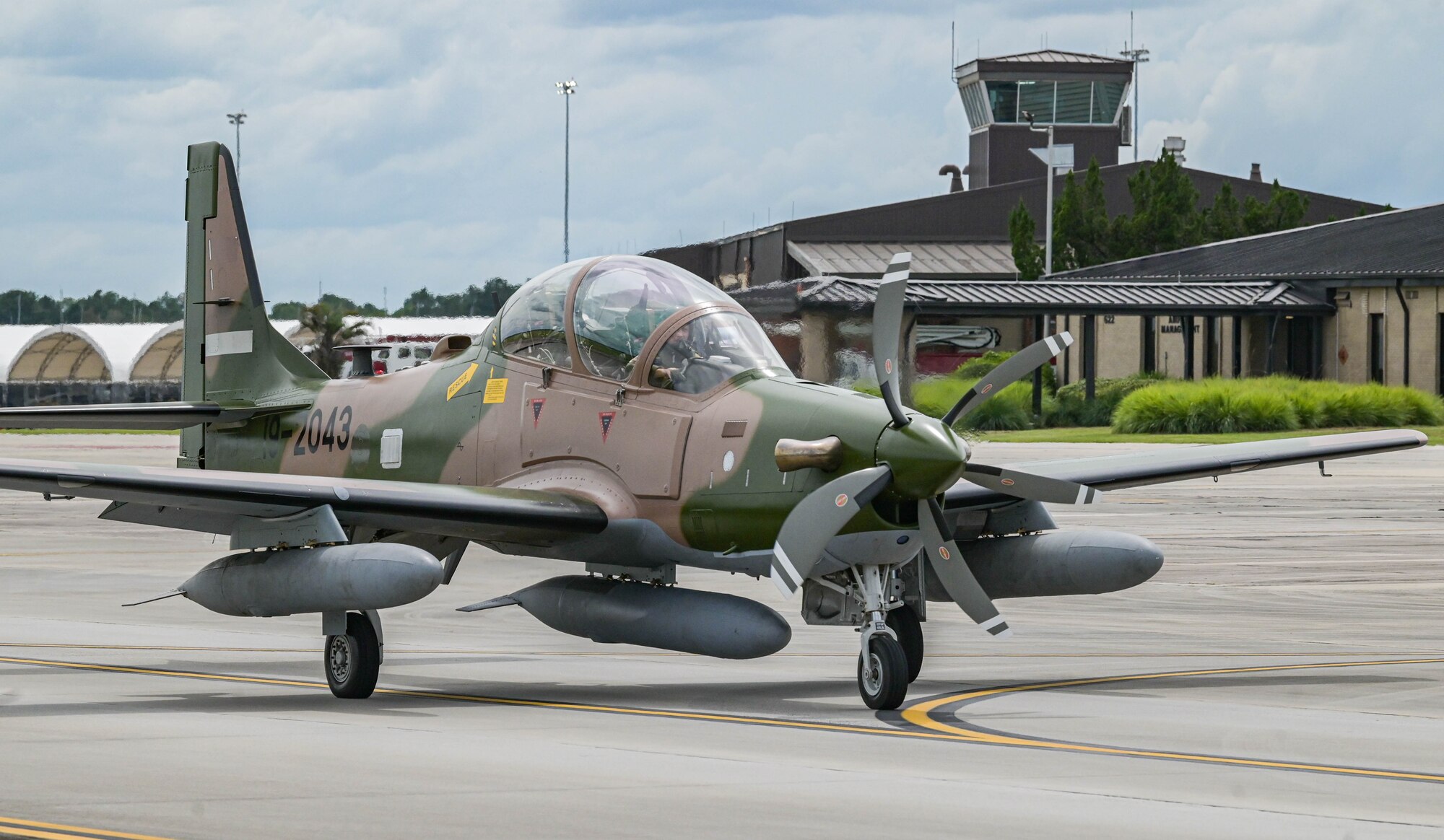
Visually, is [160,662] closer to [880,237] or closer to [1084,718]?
[1084,718]

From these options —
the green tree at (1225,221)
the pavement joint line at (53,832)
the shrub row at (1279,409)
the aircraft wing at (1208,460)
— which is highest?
the green tree at (1225,221)

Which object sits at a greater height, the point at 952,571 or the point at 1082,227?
the point at 1082,227

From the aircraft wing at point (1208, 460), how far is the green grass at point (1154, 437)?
30.1 m

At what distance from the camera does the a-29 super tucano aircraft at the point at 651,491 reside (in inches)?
459

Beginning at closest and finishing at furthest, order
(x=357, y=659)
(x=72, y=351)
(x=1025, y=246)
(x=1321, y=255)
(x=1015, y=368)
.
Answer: (x=1015, y=368) < (x=357, y=659) < (x=1321, y=255) < (x=1025, y=246) < (x=72, y=351)

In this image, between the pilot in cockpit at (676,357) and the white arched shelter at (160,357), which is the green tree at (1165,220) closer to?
the white arched shelter at (160,357)

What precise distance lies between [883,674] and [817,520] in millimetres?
1098

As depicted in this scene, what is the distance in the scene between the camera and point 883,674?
37.9ft

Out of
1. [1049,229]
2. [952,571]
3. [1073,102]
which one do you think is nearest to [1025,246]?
[1049,229]

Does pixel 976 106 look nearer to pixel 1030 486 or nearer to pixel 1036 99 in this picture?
pixel 1036 99

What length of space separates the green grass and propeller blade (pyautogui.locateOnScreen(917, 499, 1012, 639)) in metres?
35.4

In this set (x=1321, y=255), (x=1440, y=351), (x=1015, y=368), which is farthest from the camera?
(x=1321, y=255)

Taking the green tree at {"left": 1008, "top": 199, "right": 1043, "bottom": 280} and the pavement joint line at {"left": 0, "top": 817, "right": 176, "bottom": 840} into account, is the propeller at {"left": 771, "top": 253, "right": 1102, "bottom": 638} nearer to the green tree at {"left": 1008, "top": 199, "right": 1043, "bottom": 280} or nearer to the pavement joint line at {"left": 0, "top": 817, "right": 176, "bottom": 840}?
the pavement joint line at {"left": 0, "top": 817, "right": 176, "bottom": 840}

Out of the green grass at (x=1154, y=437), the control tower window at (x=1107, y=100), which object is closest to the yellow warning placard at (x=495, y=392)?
the green grass at (x=1154, y=437)
